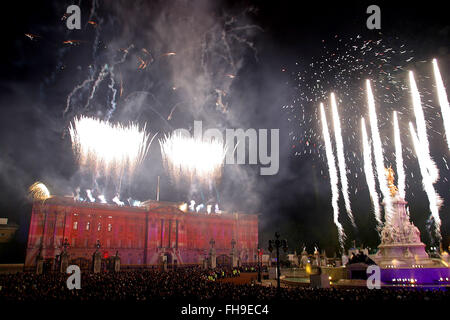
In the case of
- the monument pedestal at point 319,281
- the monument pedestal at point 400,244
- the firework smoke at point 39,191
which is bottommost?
the monument pedestal at point 319,281

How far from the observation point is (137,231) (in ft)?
229

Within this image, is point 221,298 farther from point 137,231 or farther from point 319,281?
point 137,231

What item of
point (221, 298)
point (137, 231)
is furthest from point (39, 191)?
point (221, 298)

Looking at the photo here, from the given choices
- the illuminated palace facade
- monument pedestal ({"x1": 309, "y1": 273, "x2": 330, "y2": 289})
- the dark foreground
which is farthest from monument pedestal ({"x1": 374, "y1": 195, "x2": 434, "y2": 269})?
the illuminated palace facade

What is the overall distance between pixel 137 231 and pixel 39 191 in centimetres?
2121

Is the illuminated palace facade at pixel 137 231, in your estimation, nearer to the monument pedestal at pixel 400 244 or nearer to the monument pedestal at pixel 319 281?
the monument pedestal at pixel 319 281

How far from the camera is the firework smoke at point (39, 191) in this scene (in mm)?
58853

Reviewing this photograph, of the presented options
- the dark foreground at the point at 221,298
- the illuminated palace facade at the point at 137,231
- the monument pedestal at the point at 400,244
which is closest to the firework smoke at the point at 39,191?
the illuminated palace facade at the point at 137,231

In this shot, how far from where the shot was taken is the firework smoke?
58.9 metres

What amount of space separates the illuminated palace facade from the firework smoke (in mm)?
1140

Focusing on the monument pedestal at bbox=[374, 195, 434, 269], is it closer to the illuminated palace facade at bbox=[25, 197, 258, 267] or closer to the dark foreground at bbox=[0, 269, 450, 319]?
the dark foreground at bbox=[0, 269, 450, 319]

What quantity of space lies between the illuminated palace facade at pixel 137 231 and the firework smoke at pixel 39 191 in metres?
1.14
